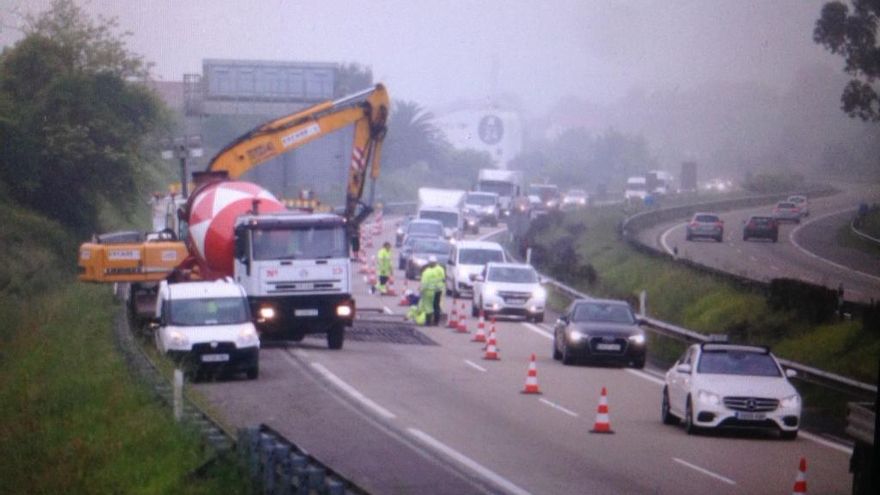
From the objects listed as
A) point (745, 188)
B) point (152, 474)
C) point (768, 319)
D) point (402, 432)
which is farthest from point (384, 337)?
point (745, 188)

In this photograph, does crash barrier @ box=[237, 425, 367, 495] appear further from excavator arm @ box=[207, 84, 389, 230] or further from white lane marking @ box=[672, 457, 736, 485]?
excavator arm @ box=[207, 84, 389, 230]

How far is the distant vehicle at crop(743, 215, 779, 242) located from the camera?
73562mm

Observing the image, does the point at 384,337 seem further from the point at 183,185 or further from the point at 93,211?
the point at 93,211

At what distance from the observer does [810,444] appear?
21344 millimetres

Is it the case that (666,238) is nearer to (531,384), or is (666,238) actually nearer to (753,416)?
(531,384)

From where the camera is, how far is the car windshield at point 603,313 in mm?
32469

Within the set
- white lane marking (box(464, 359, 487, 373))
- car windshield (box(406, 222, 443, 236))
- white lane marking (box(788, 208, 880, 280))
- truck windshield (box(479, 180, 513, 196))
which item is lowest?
white lane marking (box(464, 359, 487, 373))

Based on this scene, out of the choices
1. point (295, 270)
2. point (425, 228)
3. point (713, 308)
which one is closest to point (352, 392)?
point (295, 270)

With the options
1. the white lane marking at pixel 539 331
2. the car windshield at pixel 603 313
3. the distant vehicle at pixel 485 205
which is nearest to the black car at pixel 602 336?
the car windshield at pixel 603 313

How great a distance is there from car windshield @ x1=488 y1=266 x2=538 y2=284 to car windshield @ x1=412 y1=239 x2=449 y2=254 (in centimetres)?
1258

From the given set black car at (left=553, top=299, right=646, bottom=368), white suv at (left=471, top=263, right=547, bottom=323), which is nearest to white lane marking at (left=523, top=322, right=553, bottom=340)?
white suv at (left=471, top=263, right=547, bottom=323)

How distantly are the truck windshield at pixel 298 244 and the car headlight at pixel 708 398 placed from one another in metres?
12.7

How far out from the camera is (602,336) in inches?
1245

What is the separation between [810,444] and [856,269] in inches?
1363
